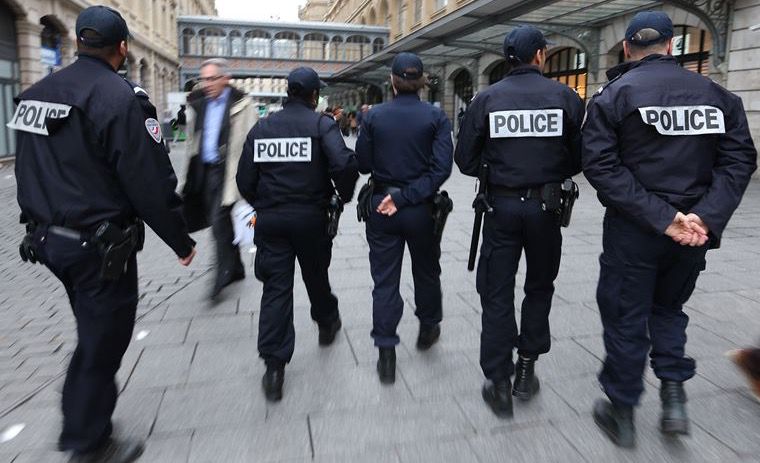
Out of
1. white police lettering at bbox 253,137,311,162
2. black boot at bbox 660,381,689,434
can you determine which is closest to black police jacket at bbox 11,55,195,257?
white police lettering at bbox 253,137,311,162

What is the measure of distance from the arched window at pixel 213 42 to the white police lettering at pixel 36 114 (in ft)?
158

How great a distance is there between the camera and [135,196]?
7.47ft

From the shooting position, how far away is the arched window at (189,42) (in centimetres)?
4566

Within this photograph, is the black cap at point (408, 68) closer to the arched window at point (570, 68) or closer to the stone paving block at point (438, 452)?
the stone paving block at point (438, 452)

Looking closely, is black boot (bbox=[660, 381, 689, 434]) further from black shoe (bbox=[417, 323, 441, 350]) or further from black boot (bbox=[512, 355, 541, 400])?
black shoe (bbox=[417, 323, 441, 350])

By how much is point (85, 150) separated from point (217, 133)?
2.16m

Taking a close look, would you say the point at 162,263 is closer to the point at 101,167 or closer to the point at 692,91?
the point at 101,167

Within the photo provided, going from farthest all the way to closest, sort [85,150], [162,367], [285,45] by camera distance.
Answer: [285,45], [162,367], [85,150]

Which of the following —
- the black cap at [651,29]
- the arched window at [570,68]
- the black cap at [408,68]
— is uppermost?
the arched window at [570,68]

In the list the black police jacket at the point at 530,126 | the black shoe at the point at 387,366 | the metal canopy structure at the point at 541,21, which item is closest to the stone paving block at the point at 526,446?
the black shoe at the point at 387,366

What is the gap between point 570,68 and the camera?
17.7 m

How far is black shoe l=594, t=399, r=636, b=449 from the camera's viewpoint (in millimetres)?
2479

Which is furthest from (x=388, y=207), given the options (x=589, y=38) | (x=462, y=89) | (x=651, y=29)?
(x=462, y=89)

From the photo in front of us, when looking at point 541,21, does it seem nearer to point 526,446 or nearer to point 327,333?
point 327,333
